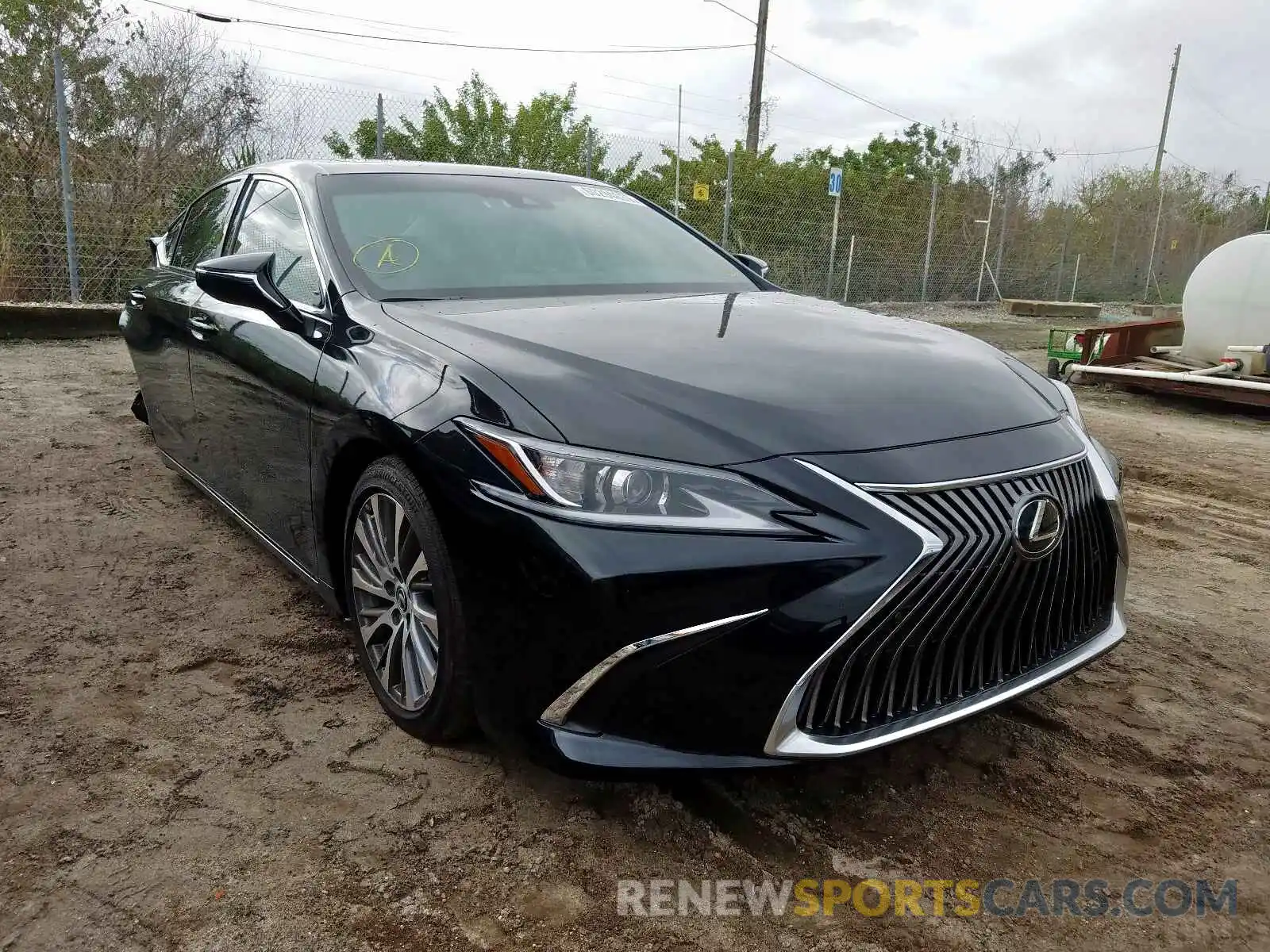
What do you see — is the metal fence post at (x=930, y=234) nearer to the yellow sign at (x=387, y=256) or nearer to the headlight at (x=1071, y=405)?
the headlight at (x=1071, y=405)

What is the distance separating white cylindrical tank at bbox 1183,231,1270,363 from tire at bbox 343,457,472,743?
9.61 meters

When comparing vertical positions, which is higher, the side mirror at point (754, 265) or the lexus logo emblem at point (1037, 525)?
the side mirror at point (754, 265)

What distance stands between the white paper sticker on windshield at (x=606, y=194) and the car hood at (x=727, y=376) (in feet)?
3.47

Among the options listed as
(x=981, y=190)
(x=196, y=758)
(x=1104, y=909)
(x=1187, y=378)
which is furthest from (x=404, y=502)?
(x=981, y=190)

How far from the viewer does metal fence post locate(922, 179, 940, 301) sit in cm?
1596

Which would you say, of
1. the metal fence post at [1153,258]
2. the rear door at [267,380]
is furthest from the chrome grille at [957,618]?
the metal fence post at [1153,258]

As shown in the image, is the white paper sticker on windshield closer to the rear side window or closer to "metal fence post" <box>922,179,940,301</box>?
the rear side window

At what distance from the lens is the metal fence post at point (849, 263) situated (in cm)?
1462

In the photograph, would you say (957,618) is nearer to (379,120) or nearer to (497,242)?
(497,242)

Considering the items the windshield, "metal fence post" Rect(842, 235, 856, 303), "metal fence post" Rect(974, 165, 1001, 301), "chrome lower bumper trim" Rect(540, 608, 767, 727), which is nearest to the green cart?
"metal fence post" Rect(842, 235, 856, 303)

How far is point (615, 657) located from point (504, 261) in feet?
5.39

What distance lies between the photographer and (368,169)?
3258 millimetres

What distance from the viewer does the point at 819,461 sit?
6.10 ft

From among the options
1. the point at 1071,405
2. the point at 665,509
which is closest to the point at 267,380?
the point at 665,509
